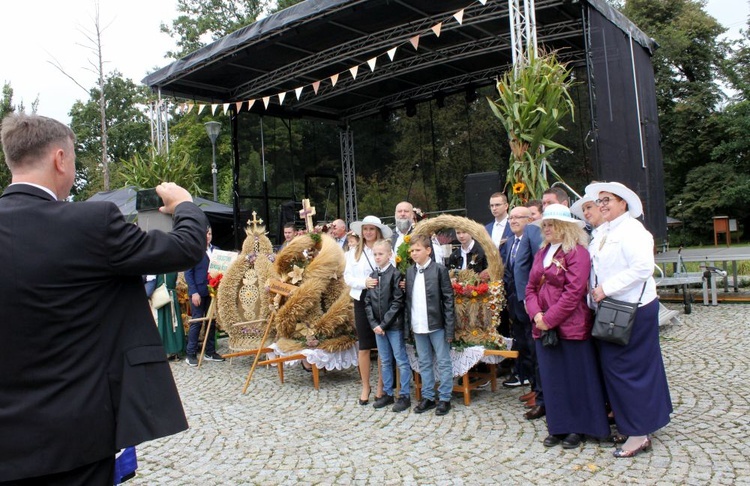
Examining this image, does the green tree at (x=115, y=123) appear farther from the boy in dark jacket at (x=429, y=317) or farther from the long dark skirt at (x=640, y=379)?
the long dark skirt at (x=640, y=379)

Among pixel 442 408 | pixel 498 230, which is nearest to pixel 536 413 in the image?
pixel 442 408

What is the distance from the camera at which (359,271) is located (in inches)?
220

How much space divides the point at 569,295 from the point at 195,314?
5.74 meters

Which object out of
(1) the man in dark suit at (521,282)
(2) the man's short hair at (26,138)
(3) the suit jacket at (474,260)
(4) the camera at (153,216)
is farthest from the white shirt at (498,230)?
(2) the man's short hair at (26,138)

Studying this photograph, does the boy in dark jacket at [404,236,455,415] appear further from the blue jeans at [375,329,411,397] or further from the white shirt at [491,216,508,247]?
the white shirt at [491,216,508,247]

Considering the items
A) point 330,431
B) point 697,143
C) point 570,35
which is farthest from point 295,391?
point 697,143

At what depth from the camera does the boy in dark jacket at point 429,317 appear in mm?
4789

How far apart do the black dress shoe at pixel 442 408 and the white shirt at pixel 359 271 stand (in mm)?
1305

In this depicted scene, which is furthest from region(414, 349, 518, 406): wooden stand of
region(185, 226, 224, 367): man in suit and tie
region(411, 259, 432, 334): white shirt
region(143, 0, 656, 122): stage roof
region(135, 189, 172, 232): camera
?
region(143, 0, 656, 122): stage roof

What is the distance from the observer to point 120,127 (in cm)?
4056

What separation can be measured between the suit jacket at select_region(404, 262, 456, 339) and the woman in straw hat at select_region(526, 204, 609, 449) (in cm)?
93

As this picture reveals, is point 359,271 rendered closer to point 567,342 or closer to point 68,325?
point 567,342

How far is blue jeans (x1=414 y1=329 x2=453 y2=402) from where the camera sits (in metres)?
4.86

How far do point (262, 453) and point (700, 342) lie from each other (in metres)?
5.62
